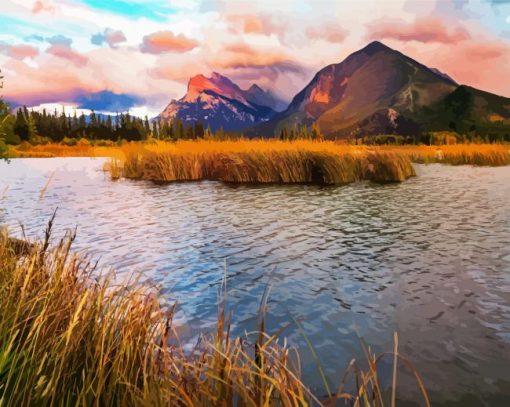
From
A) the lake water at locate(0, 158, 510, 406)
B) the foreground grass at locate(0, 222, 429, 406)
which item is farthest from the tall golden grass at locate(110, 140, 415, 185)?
the foreground grass at locate(0, 222, 429, 406)

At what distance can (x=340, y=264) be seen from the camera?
32.8 ft

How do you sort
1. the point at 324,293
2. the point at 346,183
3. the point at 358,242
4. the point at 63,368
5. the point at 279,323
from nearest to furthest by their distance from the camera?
the point at 63,368
the point at 279,323
the point at 324,293
the point at 358,242
the point at 346,183

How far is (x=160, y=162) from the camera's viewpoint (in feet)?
95.7

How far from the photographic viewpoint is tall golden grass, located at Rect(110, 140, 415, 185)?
26344 mm

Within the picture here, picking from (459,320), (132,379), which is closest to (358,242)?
(459,320)

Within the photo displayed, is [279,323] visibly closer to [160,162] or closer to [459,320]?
[459,320]

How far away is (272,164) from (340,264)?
55.2 ft

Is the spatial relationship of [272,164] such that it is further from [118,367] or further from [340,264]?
[118,367]

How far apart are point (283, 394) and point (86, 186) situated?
25.2 metres

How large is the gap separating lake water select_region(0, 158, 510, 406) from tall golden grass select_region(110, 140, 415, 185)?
18.2 ft

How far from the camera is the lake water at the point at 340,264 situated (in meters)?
6.03

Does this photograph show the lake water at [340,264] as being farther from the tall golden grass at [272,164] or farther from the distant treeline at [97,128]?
the distant treeline at [97,128]

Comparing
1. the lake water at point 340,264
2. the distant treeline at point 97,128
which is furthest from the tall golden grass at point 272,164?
the distant treeline at point 97,128

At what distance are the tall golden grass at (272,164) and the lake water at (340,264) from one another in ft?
18.2
